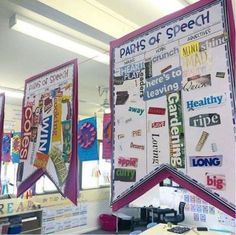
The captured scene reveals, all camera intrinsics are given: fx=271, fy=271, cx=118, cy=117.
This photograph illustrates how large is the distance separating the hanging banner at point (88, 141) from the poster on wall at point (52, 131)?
33cm

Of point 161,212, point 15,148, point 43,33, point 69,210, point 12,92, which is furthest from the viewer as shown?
point 69,210

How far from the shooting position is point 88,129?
2.61 m

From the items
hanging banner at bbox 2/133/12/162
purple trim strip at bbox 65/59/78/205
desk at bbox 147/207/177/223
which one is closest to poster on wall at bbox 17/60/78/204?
purple trim strip at bbox 65/59/78/205

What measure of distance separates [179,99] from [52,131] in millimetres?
1034

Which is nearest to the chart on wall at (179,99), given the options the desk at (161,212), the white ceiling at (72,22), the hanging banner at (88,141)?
the hanging banner at (88,141)

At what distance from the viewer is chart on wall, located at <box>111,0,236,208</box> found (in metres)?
1.08

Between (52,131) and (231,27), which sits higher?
(231,27)

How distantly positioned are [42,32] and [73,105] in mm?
1082

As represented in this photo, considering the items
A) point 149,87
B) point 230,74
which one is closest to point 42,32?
point 149,87

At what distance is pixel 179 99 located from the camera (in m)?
1.24

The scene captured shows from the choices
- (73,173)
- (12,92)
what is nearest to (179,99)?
(73,173)

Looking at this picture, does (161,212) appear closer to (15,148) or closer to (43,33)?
(15,148)

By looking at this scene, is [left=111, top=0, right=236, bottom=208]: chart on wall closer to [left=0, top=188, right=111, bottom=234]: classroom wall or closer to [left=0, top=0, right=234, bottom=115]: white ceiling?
[left=0, top=0, right=234, bottom=115]: white ceiling

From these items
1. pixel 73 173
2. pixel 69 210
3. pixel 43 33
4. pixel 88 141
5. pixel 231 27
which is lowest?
pixel 69 210
